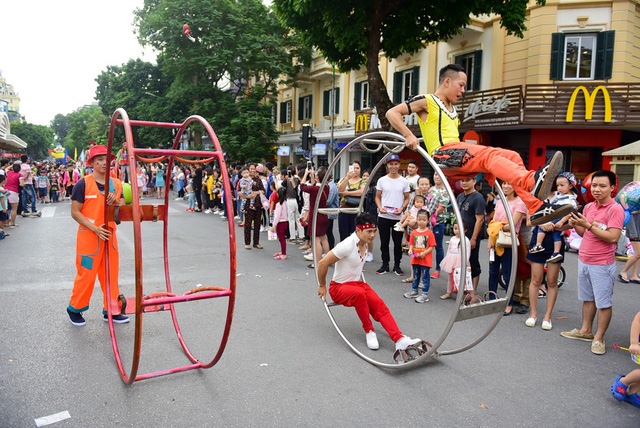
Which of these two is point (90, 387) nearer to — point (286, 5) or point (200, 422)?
point (200, 422)

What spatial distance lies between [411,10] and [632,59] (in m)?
7.98

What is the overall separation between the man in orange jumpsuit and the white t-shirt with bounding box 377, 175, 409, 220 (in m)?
4.44

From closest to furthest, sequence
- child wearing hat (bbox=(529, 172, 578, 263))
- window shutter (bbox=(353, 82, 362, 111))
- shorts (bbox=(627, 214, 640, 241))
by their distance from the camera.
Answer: child wearing hat (bbox=(529, 172, 578, 263))
shorts (bbox=(627, 214, 640, 241))
window shutter (bbox=(353, 82, 362, 111))

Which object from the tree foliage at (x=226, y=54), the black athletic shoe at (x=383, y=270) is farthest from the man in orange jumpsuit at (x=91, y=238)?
the tree foliage at (x=226, y=54)

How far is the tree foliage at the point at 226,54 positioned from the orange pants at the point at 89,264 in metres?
21.5

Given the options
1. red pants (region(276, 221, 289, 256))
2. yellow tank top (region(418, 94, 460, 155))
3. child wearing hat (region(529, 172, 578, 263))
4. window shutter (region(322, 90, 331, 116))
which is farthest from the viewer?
window shutter (region(322, 90, 331, 116))

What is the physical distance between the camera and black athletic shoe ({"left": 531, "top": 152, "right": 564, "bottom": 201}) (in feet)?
10.6

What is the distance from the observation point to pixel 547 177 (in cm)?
325

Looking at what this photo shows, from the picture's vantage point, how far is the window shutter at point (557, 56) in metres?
15.3

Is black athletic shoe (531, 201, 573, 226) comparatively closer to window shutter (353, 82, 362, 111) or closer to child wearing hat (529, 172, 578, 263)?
child wearing hat (529, 172, 578, 263)

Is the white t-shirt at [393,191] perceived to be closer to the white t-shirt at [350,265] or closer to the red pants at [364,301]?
the white t-shirt at [350,265]

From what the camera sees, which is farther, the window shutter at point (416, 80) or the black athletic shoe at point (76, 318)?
the window shutter at point (416, 80)

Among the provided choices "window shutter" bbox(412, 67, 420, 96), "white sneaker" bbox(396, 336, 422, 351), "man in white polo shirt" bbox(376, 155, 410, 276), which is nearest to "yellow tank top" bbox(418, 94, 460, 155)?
"white sneaker" bbox(396, 336, 422, 351)

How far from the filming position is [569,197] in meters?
5.31
